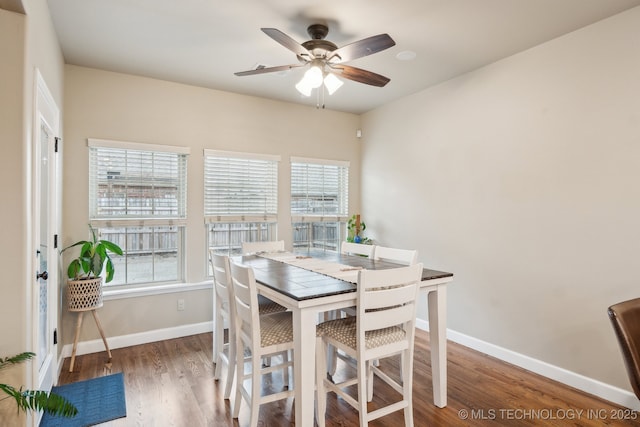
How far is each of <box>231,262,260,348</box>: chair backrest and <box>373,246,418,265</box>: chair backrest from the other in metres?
1.40

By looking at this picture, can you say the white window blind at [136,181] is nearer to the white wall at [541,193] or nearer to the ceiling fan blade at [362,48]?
the ceiling fan blade at [362,48]

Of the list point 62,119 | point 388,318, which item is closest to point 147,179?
point 62,119

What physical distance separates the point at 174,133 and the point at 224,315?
2192 millimetres

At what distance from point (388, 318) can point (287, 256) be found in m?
1.56

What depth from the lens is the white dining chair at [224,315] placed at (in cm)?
257

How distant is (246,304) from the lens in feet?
7.36

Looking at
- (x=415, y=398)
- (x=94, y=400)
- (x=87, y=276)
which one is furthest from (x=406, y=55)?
(x=94, y=400)

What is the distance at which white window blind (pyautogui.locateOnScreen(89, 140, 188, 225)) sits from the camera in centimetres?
358

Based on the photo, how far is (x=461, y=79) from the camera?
372 cm

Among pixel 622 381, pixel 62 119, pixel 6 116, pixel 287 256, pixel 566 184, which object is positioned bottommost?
pixel 622 381

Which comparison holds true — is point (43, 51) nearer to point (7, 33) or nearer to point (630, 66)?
point (7, 33)

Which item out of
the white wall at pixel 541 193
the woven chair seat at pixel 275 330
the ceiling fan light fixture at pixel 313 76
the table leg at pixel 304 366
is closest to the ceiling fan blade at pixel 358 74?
the ceiling fan light fixture at pixel 313 76

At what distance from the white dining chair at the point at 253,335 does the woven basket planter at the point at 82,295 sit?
1648 mm

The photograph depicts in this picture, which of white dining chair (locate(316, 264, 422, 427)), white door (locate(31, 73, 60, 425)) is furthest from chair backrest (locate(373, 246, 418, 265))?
white door (locate(31, 73, 60, 425))
